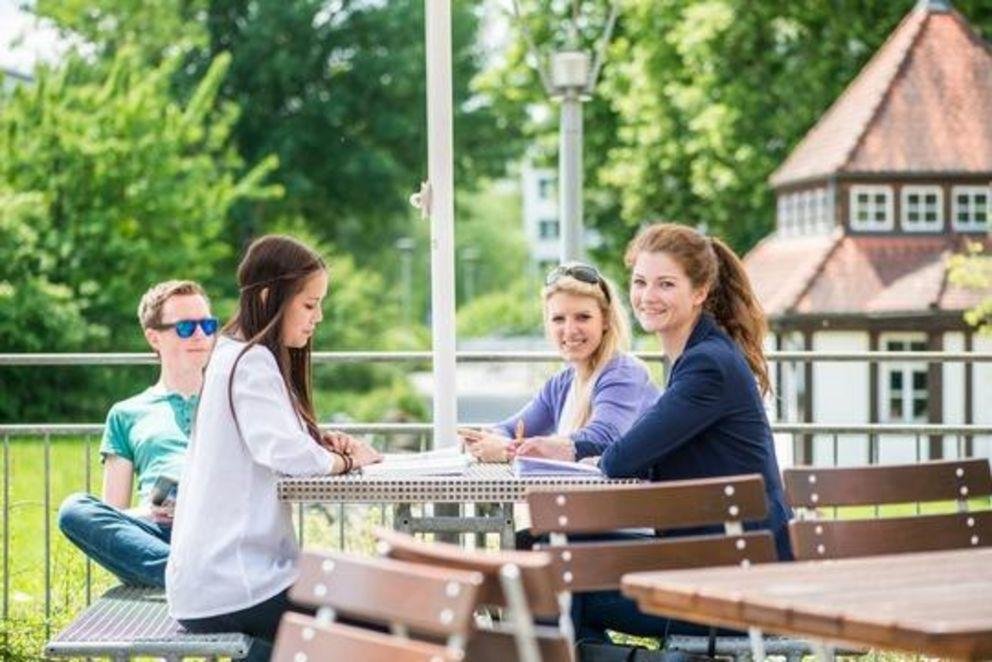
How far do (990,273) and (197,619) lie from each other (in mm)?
29026

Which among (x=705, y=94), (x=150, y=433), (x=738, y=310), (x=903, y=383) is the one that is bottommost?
(x=903, y=383)

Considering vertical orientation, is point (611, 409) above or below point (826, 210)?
below

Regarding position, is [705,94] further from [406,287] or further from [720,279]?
[406,287]

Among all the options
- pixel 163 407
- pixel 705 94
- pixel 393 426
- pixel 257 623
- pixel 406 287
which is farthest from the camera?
pixel 406 287

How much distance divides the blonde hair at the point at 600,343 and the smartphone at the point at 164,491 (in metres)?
1.28

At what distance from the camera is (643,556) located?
5.21 meters

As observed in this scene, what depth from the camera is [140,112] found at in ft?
124

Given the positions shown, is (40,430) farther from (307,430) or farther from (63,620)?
(307,430)

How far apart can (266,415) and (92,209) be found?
3182cm

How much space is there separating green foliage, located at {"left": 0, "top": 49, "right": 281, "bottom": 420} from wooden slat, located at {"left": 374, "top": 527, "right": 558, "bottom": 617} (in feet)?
99.5

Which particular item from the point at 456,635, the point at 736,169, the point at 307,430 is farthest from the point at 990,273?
the point at 456,635

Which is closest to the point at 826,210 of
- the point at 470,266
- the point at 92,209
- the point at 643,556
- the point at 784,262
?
the point at 784,262

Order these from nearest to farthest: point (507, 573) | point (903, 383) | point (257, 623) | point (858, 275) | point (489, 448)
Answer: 1. point (507, 573)
2. point (257, 623)
3. point (489, 448)
4. point (903, 383)
5. point (858, 275)

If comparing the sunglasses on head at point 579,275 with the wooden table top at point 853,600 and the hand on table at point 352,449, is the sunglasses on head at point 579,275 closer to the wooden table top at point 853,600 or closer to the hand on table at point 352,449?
the hand on table at point 352,449
